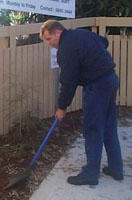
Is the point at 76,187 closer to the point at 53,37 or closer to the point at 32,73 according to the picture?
the point at 53,37

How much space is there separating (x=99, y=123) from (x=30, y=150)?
122 centimetres

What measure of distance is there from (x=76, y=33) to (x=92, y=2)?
155 inches

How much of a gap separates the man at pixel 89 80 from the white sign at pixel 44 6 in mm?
1567

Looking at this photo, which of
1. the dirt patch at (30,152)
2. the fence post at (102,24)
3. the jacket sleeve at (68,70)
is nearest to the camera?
the jacket sleeve at (68,70)

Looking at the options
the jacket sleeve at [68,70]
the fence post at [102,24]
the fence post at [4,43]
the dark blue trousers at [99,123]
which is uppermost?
the fence post at [102,24]

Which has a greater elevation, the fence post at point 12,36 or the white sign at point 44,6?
the white sign at point 44,6

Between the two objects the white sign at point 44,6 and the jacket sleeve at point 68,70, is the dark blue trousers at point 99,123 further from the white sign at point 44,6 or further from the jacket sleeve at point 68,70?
the white sign at point 44,6

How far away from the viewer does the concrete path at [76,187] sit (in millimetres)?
4441

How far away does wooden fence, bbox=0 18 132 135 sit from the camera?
588 centimetres

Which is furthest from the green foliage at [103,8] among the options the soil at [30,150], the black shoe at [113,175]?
the black shoe at [113,175]

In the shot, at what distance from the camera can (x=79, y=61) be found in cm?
441

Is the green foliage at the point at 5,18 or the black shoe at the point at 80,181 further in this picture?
the green foliage at the point at 5,18

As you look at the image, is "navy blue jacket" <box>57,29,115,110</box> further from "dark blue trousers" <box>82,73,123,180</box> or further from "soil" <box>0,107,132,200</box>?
"soil" <box>0,107,132,200</box>

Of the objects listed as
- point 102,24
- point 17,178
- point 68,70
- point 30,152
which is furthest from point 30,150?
point 102,24
